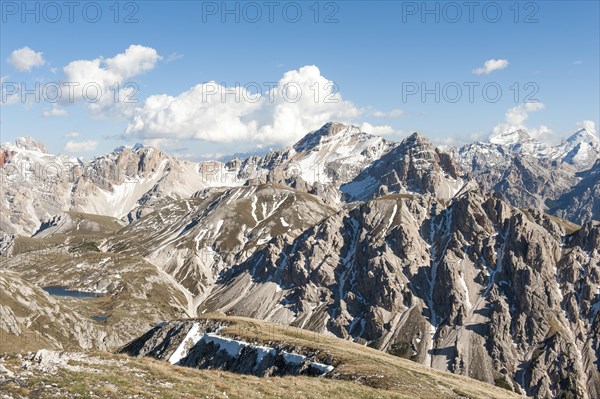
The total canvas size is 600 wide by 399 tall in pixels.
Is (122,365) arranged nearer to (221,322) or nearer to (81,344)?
(221,322)

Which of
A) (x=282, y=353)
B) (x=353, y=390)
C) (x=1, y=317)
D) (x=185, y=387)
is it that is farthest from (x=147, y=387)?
(x=1, y=317)

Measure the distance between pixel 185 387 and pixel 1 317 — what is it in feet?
444

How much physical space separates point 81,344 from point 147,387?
177 metres

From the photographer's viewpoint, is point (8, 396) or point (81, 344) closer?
point (8, 396)

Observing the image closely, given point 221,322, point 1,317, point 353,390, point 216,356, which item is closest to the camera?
point 353,390

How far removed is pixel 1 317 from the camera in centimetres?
14650

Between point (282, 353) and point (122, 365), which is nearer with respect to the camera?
point (122, 365)

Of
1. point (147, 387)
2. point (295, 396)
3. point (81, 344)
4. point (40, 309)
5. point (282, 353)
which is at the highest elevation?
point (147, 387)

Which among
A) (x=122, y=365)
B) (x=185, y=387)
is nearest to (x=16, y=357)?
(x=122, y=365)

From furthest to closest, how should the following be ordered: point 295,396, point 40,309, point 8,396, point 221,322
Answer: point 40,309, point 221,322, point 295,396, point 8,396

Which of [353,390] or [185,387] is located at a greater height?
[185,387]

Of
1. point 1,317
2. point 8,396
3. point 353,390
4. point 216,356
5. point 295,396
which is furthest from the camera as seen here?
point 1,317

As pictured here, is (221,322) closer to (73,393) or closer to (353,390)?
(353,390)

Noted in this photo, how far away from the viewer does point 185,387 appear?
39.0m
